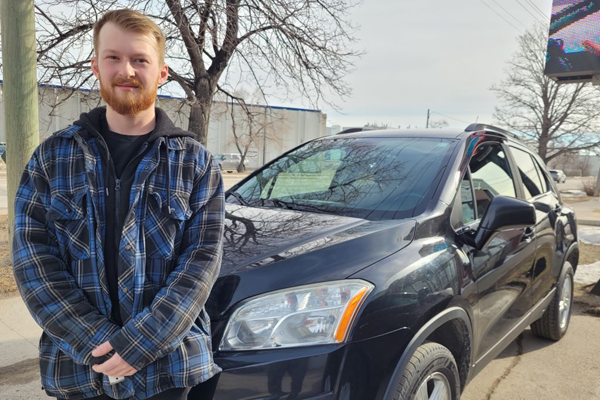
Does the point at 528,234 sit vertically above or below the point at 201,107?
below

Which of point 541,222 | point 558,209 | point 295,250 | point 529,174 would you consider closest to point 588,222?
point 558,209

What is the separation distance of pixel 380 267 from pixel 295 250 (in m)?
0.37

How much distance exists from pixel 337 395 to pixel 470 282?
1085 mm

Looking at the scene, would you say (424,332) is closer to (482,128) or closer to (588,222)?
(482,128)

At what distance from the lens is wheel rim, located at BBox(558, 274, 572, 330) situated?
13.6ft

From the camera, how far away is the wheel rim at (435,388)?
2037 mm

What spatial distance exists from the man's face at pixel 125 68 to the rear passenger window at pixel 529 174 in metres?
2.98

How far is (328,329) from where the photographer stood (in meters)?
1.74

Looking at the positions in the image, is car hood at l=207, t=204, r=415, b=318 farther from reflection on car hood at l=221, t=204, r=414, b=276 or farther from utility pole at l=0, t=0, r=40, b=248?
utility pole at l=0, t=0, r=40, b=248

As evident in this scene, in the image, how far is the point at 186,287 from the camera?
4.84 ft

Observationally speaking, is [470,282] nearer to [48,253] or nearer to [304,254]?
[304,254]

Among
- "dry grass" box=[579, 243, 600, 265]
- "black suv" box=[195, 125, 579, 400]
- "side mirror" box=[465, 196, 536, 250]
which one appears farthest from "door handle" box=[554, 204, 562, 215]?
"dry grass" box=[579, 243, 600, 265]

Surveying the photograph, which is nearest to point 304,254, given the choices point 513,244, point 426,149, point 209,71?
point 426,149

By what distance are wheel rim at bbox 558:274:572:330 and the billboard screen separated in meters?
10.9
